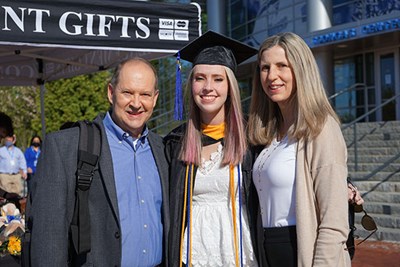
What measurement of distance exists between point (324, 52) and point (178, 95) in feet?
45.9

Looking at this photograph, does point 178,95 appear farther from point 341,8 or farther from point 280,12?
point 280,12

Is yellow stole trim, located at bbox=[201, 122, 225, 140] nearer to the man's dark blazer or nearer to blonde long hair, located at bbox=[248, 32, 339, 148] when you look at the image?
blonde long hair, located at bbox=[248, 32, 339, 148]

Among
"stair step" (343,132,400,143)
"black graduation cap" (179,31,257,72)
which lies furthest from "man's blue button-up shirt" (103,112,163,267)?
"stair step" (343,132,400,143)

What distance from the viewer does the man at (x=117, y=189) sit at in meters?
2.40

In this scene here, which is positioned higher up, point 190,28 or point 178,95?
point 190,28

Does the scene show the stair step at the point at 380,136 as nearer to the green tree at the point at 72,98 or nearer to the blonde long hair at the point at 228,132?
the blonde long hair at the point at 228,132

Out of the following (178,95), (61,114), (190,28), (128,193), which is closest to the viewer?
(128,193)

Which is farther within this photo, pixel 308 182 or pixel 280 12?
pixel 280 12

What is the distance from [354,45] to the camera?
53.1 ft

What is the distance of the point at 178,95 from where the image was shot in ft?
12.0

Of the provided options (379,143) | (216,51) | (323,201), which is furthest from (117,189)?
(379,143)

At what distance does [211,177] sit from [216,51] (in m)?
0.82

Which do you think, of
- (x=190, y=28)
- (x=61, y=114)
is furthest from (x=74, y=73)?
(x=61, y=114)

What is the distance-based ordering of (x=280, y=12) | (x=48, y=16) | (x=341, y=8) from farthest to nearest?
(x=280, y=12) → (x=341, y=8) → (x=48, y=16)
